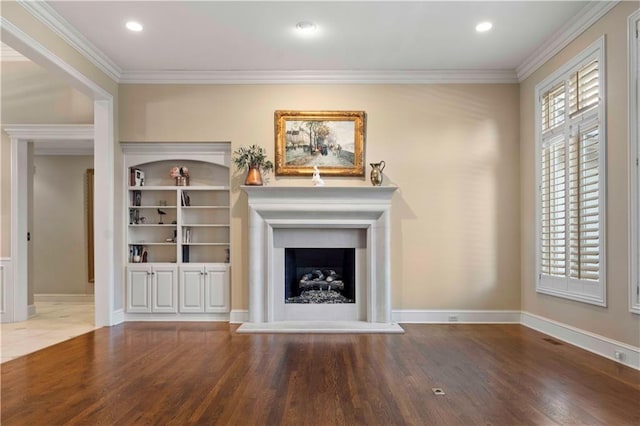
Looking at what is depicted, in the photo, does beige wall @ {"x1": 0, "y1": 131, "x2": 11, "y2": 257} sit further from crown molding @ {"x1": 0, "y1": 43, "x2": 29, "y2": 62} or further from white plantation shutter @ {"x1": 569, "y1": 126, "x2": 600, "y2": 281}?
white plantation shutter @ {"x1": 569, "y1": 126, "x2": 600, "y2": 281}

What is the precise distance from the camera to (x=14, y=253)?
18.9 ft

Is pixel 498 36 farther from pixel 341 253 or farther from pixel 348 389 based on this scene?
pixel 348 389

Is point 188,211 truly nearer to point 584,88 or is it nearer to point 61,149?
point 61,149

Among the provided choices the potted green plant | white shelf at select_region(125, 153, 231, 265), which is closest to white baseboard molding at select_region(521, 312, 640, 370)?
the potted green plant

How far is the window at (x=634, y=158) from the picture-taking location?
11.5ft

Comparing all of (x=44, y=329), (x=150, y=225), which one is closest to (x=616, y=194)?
(x=150, y=225)

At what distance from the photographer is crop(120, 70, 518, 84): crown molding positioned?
5594mm

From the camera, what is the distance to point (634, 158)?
11.6 ft

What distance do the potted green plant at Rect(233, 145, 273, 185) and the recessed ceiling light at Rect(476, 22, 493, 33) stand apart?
9.45 feet

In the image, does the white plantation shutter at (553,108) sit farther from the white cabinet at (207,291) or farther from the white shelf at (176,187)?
the white cabinet at (207,291)

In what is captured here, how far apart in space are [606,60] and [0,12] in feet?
17.3

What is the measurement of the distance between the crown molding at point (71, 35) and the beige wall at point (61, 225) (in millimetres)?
2829

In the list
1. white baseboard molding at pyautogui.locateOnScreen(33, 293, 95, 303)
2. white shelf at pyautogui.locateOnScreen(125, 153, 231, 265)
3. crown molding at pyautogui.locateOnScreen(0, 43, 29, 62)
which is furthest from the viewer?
white baseboard molding at pyautogui.locateOnScreen(33, 293, 95, 303)

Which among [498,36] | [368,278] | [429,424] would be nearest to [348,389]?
[429,424]
